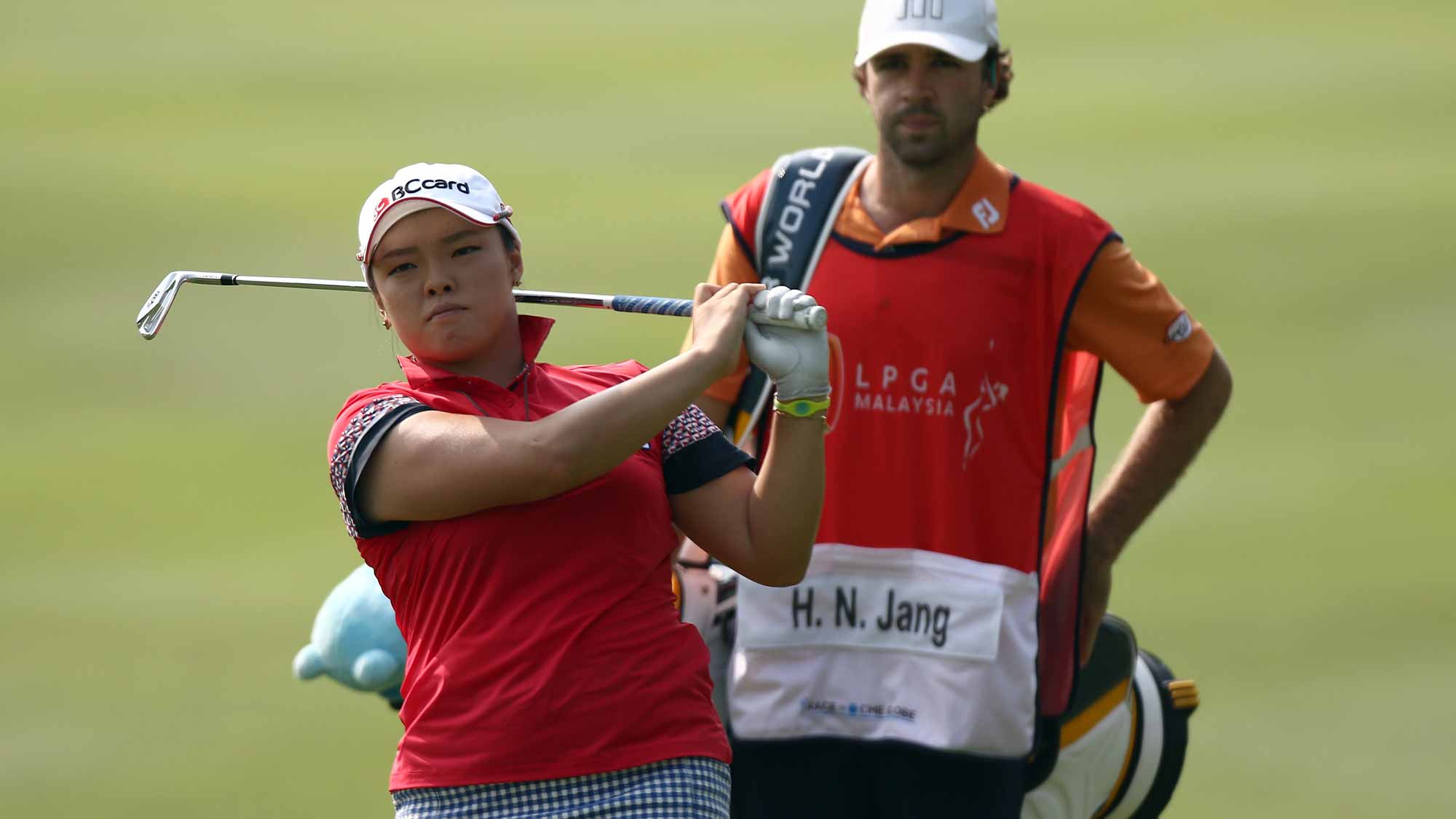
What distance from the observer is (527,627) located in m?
2.12

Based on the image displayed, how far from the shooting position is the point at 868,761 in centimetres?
323

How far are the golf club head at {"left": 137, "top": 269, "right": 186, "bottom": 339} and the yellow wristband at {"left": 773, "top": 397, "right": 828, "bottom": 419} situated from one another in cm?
84

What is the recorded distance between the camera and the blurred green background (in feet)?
16.7

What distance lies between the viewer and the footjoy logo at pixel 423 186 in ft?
7.29

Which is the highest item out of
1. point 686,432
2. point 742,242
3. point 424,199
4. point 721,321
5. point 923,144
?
point 923,144

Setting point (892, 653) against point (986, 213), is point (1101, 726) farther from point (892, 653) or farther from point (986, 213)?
point (986, 213)

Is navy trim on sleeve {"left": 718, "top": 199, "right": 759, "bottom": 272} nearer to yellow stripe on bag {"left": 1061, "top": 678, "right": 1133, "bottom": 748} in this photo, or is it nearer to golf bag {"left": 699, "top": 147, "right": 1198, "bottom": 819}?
golf bag {"left": 699, "top": 147, "right": 1198, "bottom": 819}

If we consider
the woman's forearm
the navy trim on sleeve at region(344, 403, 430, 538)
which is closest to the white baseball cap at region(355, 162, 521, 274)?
the navy trim on sleeve at region(344, 403, 430, 538)

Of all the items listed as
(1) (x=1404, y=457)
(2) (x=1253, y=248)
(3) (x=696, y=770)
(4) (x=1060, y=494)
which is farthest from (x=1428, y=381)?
(3) (x=696, y=770)

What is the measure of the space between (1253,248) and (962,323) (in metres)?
4.14

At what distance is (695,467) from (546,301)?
0.27m

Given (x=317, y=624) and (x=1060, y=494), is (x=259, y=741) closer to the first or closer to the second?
(x=317, y=624)

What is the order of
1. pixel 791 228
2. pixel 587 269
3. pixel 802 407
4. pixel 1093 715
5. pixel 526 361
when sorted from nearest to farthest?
pixel 802 407 → pixel 526 361 → pixel 791 228 → pixel 1093 715 → pixel 587 269

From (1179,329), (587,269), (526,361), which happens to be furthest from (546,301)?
(587,269)
